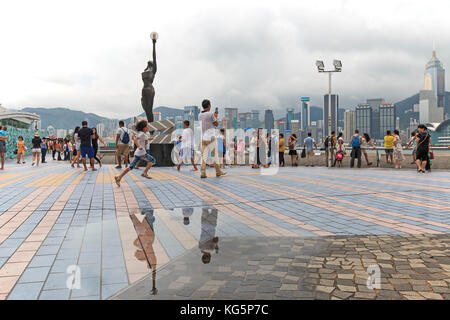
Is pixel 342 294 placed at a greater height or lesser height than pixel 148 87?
lesser

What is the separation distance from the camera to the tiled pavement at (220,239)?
267cm

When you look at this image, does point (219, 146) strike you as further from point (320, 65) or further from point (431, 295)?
point (431, 295)

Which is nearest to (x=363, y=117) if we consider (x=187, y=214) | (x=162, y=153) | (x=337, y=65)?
(x=337, y=65)

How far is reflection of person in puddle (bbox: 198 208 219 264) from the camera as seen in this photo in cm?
343

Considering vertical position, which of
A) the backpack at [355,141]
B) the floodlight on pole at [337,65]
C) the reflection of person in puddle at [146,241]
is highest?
the floodlight on pole at [337,65]

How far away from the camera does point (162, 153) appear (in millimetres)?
16703

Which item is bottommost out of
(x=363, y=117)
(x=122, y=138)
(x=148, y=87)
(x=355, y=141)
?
(x=355, y=141)

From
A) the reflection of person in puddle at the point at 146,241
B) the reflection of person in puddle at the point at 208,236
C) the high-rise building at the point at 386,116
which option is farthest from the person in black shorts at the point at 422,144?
the high-rise building at the point at 386,116

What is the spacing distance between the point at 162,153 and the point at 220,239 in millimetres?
13159

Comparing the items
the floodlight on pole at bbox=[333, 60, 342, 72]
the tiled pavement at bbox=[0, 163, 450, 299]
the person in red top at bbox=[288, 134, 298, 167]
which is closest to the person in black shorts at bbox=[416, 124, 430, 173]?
the tiled pavement at bbox=[0, 163, 450, 299]

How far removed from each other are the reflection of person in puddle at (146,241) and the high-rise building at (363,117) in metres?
144

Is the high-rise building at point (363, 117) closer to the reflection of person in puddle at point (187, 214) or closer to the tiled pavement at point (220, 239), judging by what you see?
the tiled pavement at point (220, 239)
